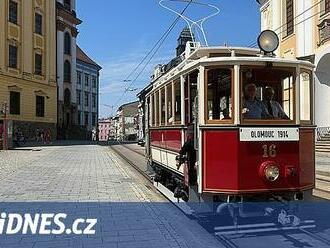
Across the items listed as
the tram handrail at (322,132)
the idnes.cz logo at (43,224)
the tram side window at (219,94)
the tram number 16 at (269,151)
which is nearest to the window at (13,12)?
the tram handrail at (322,132)

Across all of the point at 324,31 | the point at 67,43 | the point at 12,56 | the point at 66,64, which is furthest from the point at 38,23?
the point at 324,31

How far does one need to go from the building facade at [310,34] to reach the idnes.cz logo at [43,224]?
21.2 meters

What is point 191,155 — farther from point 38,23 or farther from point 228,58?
point 38,23

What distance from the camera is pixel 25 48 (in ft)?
162

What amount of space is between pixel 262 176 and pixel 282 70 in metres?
1.77

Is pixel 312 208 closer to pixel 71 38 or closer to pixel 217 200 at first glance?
pixel 217 200

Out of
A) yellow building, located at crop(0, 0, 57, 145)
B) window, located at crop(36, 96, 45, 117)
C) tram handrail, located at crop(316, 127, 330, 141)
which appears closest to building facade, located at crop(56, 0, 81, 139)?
yellow building, located at crop(0, 0, 57, 145)

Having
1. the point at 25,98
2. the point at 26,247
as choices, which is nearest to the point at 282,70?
the point at 26,247

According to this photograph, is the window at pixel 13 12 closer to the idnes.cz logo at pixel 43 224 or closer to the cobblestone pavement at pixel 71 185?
the cobblestone pavement at pixel 71 185

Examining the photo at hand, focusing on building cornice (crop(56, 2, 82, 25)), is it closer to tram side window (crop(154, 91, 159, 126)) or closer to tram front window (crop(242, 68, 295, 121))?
tram side window (crop(154, 91, 159, 126))

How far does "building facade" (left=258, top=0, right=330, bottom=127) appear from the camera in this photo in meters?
29.8

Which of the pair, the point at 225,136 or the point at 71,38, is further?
the point at 71,38

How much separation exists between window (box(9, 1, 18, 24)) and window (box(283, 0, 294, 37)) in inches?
1024

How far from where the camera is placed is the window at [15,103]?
1839 inches
